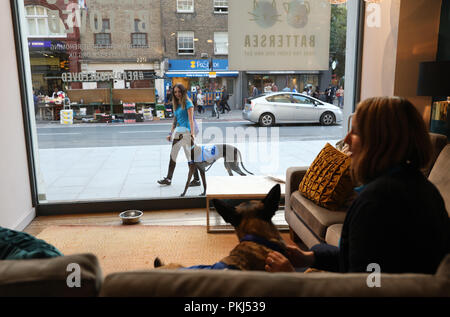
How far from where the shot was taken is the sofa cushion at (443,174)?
7.14 ft

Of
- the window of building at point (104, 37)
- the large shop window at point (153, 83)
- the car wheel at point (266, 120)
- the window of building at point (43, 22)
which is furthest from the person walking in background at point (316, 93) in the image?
the window of building at point (43, 22)

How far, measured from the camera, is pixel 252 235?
1.30 m

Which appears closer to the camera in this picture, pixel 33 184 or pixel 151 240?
pixel 151 240

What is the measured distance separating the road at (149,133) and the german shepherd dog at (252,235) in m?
2.84

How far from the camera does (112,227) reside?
361cm

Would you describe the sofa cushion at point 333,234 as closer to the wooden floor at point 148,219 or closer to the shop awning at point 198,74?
the wooden floor at point 148,219

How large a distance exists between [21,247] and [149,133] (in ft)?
10.7

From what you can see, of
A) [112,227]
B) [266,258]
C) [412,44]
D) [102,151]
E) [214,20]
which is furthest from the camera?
[102,151]

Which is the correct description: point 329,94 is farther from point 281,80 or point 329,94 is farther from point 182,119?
point 182,119

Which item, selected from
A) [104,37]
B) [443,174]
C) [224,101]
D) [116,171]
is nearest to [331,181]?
[443,174]
